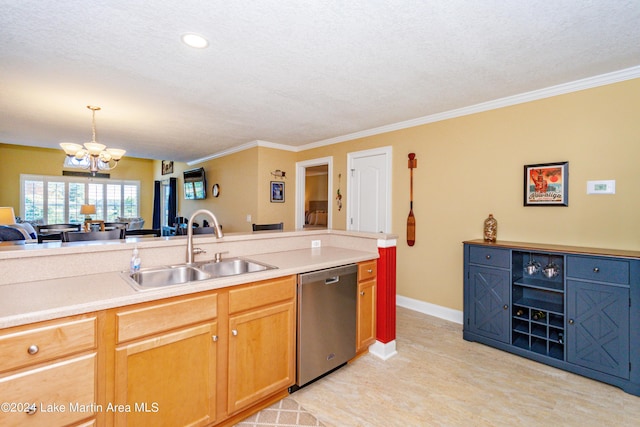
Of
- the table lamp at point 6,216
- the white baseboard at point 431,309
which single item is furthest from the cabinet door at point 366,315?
the table lamp at point 6,216

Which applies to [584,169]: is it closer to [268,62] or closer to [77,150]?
[268,62]

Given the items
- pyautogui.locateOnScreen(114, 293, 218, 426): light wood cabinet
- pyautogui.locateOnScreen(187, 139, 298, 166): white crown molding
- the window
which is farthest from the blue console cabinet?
the window

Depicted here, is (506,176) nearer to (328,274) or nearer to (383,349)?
(383,349)

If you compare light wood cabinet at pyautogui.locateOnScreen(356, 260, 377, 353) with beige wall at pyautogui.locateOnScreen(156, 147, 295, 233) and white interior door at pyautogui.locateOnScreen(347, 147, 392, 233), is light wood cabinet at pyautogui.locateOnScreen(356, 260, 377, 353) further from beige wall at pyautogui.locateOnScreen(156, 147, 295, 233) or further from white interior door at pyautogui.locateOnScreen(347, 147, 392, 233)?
beige wall at pyautogui.locateOnScreen(156, 147, 295, 233)

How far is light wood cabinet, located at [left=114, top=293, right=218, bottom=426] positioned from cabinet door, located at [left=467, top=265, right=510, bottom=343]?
2.44 m

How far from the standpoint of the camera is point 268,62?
226 centimetres

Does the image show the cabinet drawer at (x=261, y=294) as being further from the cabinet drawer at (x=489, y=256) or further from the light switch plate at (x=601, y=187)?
the light switch plate at (x=601, y=187)

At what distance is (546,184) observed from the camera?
2766mm

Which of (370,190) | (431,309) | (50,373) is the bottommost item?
(431,309)

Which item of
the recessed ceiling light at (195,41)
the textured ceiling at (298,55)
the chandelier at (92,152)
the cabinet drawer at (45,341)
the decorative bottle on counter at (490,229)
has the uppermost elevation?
the textured ceiling at (298,55)

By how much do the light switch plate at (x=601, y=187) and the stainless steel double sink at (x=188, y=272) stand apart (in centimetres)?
283

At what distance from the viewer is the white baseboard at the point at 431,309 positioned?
11.0 ft

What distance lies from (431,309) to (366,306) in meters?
1.54

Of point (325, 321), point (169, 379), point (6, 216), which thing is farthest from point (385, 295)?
point (6, 216)
